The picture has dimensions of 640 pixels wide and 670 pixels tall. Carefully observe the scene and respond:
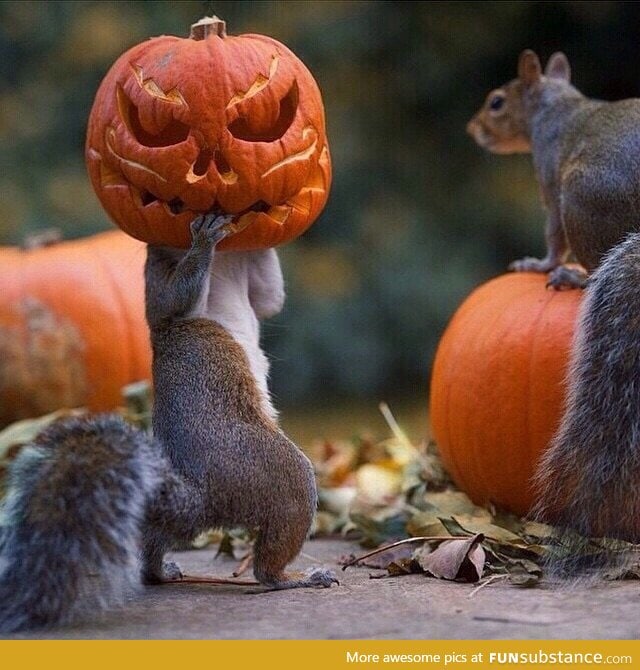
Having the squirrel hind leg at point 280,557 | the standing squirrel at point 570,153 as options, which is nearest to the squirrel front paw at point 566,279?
the standing squirrel at point 570,153

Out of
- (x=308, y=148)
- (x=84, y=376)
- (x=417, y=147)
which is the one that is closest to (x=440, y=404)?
(x=308, y=148)

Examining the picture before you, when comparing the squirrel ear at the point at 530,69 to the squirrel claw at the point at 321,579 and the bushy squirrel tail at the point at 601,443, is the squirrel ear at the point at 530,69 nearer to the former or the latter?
the bushy squirrel tail at the point at 601,443

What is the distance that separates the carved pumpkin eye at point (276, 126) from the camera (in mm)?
2717

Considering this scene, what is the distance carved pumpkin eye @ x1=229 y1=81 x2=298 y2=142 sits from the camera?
2.72m

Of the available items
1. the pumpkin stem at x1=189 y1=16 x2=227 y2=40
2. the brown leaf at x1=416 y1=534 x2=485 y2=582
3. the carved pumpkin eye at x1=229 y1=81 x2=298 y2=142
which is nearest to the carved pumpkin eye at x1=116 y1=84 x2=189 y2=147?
the carved pumpkin eye at x1=229 y1=81 x2=298 y2=142

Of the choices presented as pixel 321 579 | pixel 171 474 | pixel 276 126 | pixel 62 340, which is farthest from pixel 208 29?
pixel 62 340

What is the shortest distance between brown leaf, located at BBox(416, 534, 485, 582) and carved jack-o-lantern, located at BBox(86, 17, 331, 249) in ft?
2.61

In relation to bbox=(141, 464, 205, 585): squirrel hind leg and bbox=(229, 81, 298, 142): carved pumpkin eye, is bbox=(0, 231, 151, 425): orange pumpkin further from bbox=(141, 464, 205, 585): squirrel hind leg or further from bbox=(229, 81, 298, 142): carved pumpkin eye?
bbox=(141, 464, 205, 585): squirrel hind leg

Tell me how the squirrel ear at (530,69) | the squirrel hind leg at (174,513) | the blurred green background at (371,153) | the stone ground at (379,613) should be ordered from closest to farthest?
the stone ground at (379,613)
the squirrel hind leg at (174,513)
the squirrel ear at (530,69)
the blurred green background at (371,153)

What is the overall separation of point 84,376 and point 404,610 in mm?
2241

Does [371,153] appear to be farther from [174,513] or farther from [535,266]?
[174,513]

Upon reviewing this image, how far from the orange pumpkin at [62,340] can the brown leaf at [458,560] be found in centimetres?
186

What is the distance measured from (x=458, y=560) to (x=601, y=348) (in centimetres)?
56

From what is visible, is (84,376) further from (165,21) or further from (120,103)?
(165,21)
